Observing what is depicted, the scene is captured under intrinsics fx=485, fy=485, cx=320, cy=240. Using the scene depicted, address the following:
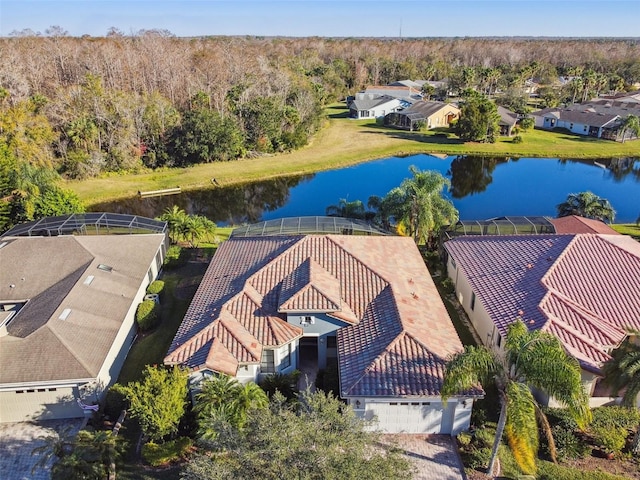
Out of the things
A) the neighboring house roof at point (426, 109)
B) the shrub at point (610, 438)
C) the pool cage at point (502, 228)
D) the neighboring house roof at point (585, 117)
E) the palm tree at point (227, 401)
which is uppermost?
the neighboring house roof at point (426, 109)

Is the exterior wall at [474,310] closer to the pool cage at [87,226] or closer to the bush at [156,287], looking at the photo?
the bush at [156,287]

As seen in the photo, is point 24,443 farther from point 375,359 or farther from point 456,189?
point 456,189

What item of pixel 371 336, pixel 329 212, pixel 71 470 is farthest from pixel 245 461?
pixel 329 212

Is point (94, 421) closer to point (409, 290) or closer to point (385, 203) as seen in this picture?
point (409, 290)

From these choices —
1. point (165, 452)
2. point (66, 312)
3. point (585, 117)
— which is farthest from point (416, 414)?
point (585, 117)

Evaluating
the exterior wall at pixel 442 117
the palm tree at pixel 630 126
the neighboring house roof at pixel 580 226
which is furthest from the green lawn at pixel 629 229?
the exterior wall at pixel 442 117
